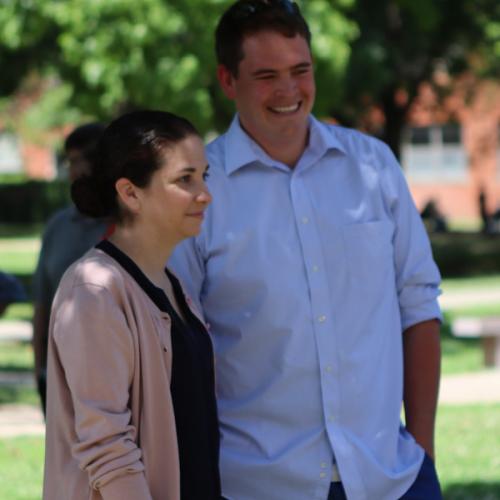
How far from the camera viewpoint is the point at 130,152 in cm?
288

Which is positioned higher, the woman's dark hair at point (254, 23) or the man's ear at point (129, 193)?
the woman's dark hair at point (254, 23)

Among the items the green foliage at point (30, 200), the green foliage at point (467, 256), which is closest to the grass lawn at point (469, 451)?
the green foliage at point (467, 256)

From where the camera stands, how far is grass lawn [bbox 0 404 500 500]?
23.8 ft

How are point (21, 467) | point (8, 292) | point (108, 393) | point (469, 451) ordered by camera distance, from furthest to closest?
point (469, 451)
point (21, 467)
point (8, 292)
point (108, 393)

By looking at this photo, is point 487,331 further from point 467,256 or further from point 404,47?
point 467,256

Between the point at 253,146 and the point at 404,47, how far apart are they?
21.1m

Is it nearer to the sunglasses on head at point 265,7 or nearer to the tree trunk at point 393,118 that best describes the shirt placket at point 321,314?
the sunglasses on head at point 265,7

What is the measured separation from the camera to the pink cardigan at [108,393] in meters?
2.66

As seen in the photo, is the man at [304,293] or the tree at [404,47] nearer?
the man at [304,293]

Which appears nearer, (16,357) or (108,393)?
(108,393)

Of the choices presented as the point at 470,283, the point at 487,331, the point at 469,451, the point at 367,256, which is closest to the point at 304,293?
the point at 367,256

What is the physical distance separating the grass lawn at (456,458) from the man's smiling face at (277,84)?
13.5ft

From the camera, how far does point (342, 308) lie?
127 inches

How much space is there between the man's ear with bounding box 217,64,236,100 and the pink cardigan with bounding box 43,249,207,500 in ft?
2.81
